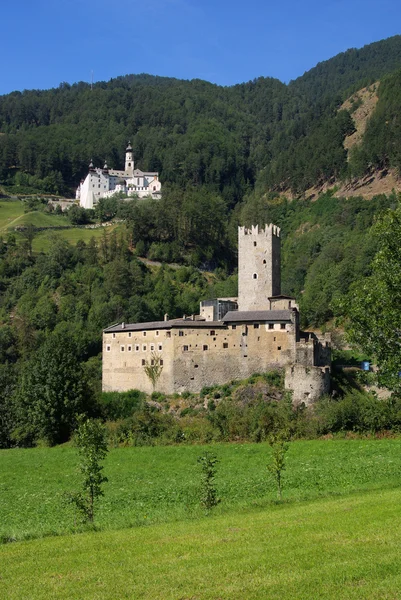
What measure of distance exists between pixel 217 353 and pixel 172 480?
23339 millimetres

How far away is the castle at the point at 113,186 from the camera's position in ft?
454

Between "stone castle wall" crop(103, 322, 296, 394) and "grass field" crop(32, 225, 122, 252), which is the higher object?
"grass field" crop(32, 225, 122, 252)

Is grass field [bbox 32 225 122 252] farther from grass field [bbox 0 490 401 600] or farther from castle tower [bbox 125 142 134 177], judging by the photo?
grass field [bbox 0 490 401 600]

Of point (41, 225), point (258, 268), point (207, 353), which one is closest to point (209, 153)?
point (41, 225)

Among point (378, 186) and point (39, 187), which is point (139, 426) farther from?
point (39, 187)

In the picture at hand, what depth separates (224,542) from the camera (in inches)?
557

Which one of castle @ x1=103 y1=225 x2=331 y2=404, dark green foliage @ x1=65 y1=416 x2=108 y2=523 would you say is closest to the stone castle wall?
castle @ x1=103 y1=225 x2=331 y2=404

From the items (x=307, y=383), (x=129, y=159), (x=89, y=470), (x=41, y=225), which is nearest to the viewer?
(x=89, y=470)

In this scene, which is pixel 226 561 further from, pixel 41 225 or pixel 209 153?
pixel 209 153

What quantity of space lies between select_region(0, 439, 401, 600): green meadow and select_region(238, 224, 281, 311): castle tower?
107ft

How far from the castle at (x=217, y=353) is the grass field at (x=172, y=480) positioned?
436 inches

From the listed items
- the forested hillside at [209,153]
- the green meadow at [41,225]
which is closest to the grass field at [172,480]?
the green meadow at [41,225]

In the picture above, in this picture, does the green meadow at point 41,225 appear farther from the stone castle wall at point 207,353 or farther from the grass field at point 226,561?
the grass field at point 226,561

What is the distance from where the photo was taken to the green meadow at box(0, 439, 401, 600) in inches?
439
